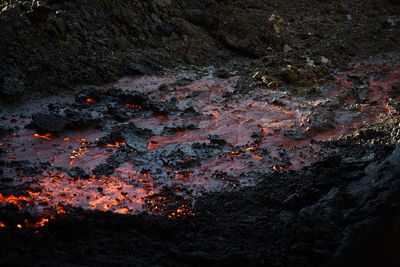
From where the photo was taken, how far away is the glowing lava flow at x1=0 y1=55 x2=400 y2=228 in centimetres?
386

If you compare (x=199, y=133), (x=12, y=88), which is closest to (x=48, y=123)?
(x=12, y=88)

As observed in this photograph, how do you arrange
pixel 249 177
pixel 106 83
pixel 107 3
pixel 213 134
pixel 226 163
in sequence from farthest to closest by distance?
1. pixel 107 3
2. pixel 106 83
3. pixel 213 134
4. pixel 226 163
5. pixel 249 177

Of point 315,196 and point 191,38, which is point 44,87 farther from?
point 315,196

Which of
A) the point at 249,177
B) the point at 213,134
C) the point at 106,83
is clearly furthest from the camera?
the point at 106,83

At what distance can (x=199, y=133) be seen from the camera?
5.78m

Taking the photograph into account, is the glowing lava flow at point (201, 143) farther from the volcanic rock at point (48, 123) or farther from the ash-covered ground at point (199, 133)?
the volcanic rock at point (48, 123)

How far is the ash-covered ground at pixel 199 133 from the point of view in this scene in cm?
281

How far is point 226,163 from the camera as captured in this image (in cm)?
478

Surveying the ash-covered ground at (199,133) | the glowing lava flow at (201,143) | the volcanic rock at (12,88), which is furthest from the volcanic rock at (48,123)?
the volcanic rock at (12,88)

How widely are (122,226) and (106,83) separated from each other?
17.5ft

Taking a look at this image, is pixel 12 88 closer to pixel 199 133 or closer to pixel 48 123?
pixel 48 123

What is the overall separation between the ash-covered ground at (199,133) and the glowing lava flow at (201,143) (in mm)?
32

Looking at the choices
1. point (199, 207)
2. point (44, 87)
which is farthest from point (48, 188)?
point (44, 87)

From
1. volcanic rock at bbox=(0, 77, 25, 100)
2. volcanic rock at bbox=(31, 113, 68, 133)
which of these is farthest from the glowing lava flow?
volcanic rock at bbox=(0, 77, 25, 100)
